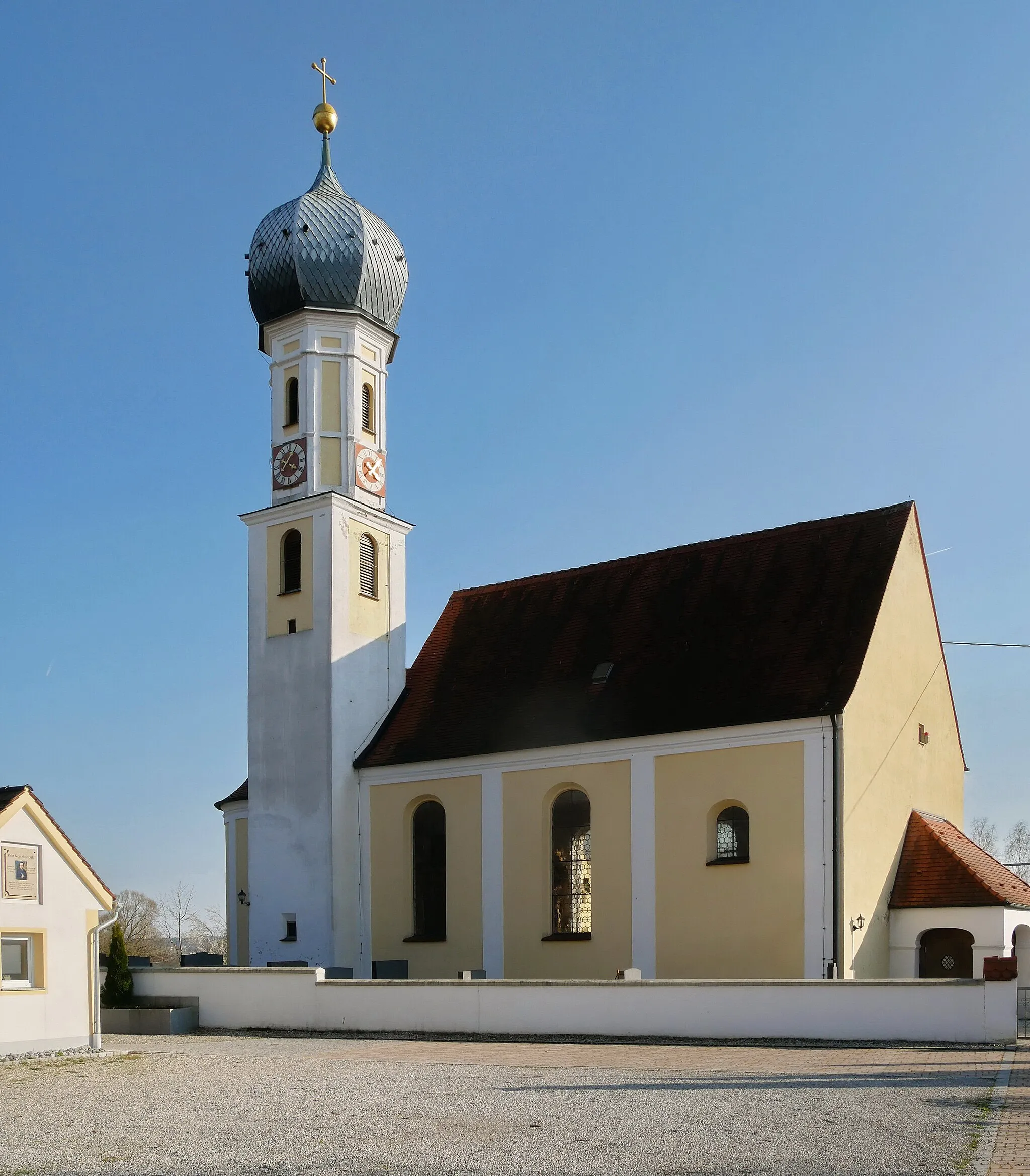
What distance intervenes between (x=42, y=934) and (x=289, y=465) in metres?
14.9

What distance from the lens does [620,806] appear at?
27.9m

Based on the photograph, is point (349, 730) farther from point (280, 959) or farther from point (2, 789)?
point (2, 789)

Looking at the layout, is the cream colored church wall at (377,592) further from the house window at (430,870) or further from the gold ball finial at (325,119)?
the gold ball finial at (325,119)

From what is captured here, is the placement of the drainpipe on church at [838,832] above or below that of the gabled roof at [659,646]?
below

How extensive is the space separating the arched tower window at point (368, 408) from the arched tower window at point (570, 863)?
10.5 meters

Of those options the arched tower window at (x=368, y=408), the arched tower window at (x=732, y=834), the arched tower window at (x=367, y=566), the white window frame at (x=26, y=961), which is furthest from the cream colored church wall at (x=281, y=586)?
the white window frame at (x=26, y=961)

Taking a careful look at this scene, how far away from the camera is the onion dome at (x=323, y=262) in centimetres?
3381

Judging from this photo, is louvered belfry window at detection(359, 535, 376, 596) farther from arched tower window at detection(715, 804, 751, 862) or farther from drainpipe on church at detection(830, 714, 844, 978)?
drainpipe on church at detection(830, 714, 844, 978)

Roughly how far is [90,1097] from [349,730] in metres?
16.9

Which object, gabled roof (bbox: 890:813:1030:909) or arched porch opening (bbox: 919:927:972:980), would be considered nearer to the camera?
gabled roof (bbox: 890:813:1030:909)

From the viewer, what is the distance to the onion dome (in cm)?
3381

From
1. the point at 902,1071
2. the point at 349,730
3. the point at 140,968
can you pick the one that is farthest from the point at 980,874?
the point at 140,968

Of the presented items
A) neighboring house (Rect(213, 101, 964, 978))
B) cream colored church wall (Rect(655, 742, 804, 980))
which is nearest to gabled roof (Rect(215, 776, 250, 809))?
neighboring house (Rect(213, 101, 964, 978))

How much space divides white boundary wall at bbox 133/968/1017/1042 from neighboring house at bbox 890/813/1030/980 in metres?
5.56
